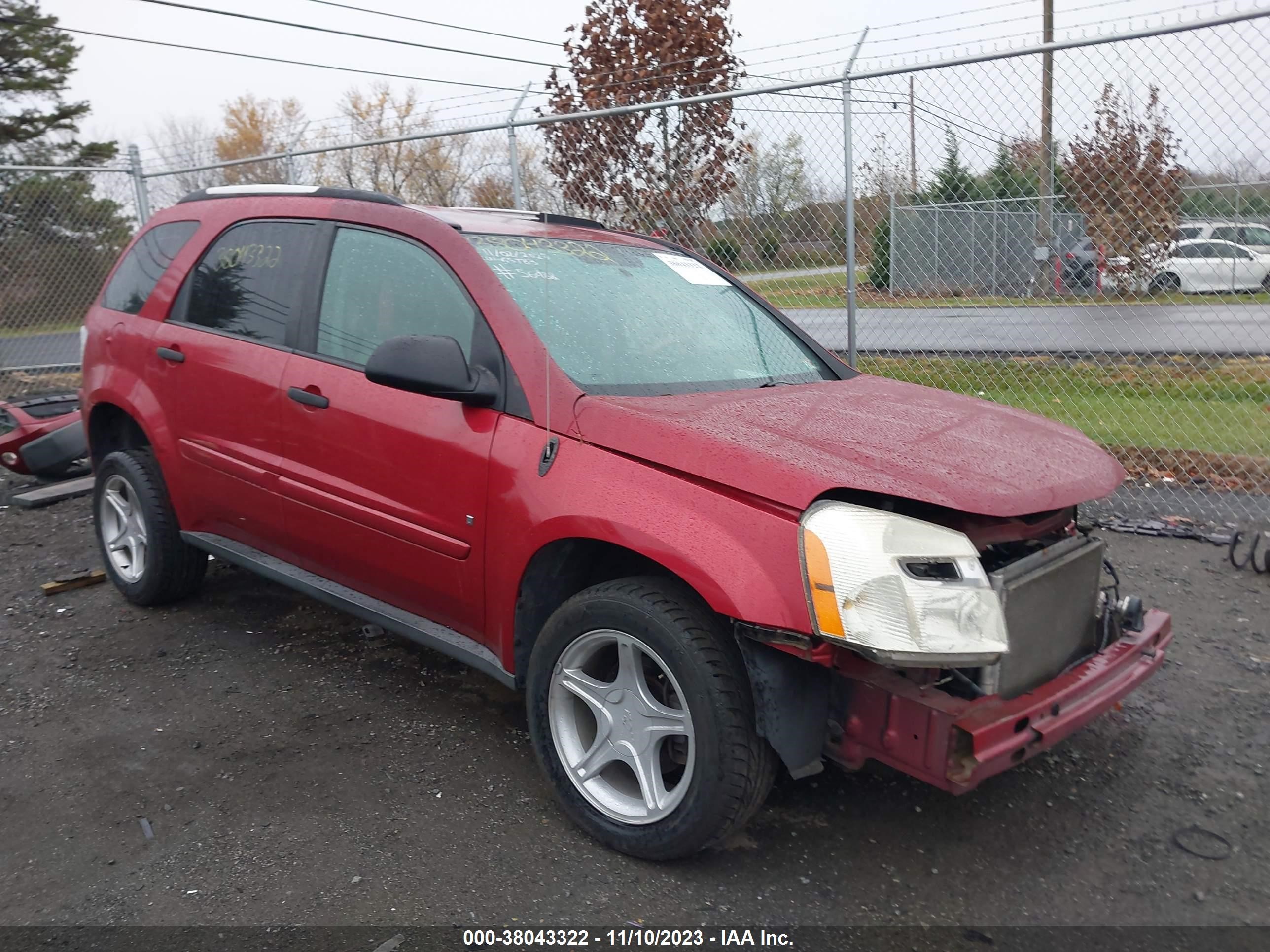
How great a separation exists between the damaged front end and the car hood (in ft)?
0.34

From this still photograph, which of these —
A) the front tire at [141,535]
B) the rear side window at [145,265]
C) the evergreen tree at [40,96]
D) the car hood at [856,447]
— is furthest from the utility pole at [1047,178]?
the evergreen tree at [40,96]

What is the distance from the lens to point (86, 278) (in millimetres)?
13672

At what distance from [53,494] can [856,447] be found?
657cm

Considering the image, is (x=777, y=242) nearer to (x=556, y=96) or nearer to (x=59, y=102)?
(x=556, y=96)

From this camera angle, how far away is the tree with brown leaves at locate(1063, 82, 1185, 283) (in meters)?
5.66

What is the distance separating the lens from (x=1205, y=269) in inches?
235

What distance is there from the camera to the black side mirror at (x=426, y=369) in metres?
3.03

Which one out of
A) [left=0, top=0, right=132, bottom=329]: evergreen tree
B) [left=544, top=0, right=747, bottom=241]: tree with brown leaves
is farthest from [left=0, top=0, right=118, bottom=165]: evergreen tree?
[left=544, top=0, right=747, bottom=241]: tree with brown leaves

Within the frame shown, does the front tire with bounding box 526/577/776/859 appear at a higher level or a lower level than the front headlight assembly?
lower

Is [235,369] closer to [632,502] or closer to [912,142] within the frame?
[632,502]

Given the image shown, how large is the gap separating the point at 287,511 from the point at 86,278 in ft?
39.1

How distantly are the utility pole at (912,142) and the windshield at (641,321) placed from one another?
96.4 inches

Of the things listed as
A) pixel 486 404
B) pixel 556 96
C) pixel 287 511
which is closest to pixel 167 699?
pixel 287 511

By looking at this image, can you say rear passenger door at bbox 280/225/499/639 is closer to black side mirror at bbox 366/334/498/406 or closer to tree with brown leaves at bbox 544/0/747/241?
black side mirror at bbox 366/334/498/406
